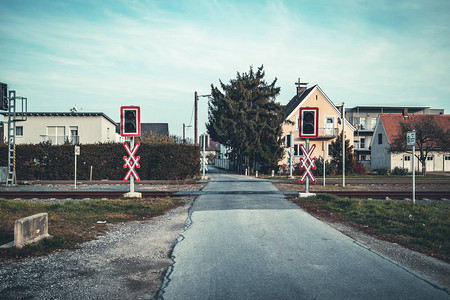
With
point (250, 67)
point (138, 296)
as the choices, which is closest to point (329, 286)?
point (138, 296)

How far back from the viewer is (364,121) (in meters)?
63.4

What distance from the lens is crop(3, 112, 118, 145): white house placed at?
1500 inches

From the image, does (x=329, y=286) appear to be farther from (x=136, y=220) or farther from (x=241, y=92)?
(x=241, y=92)

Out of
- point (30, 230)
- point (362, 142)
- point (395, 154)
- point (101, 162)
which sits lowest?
point (30, 230)

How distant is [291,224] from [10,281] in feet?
19.3

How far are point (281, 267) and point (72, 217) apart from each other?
6.36 m

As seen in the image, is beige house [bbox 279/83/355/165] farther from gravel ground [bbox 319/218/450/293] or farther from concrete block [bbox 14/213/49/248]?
concrete block [bbox 14/213/49/248]

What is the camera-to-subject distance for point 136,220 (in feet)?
30.4

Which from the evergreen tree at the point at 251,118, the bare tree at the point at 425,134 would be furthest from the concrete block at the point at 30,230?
the bare tree at the point at 425,134

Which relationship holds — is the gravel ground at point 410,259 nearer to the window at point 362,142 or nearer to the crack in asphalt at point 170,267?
the crack in asphalt at point 170,267

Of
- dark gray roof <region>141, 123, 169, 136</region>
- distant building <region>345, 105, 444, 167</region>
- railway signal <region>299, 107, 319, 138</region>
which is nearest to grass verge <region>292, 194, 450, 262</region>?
railway signal <region>299, 107, 319, 138</region>

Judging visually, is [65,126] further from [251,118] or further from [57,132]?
[251,118]

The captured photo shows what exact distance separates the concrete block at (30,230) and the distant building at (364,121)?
56.4 metres

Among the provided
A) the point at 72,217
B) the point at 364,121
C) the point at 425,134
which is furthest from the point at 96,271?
the point at 364,121
